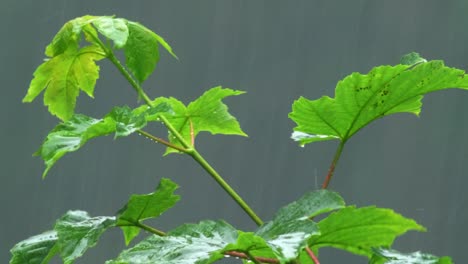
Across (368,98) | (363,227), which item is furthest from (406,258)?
(368,98)

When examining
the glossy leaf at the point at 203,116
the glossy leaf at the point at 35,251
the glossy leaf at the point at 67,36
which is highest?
the glossy leaf at the point at 67,36

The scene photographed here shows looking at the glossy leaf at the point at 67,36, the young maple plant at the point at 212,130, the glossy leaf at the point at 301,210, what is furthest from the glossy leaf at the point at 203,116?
the glossy leaf at the point at 301,210

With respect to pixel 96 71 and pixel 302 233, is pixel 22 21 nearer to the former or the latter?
pixel 96 71

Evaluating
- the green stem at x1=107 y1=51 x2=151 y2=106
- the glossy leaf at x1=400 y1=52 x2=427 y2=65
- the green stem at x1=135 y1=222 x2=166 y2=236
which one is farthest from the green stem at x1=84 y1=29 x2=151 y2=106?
the glossy leaf at x1=400 y1=52 x2=427 y2=65

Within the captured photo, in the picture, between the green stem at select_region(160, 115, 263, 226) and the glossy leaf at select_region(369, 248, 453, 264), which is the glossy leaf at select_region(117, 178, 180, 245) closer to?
the green stem at select_region(160, 115, 263, 226)

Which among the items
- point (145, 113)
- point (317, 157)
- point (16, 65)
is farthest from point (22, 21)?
point (145, 113)

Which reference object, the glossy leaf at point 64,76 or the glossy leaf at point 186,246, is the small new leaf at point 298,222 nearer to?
the glossy leaf at point 186,246

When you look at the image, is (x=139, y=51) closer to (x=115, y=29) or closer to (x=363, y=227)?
(x=115, y=29)
